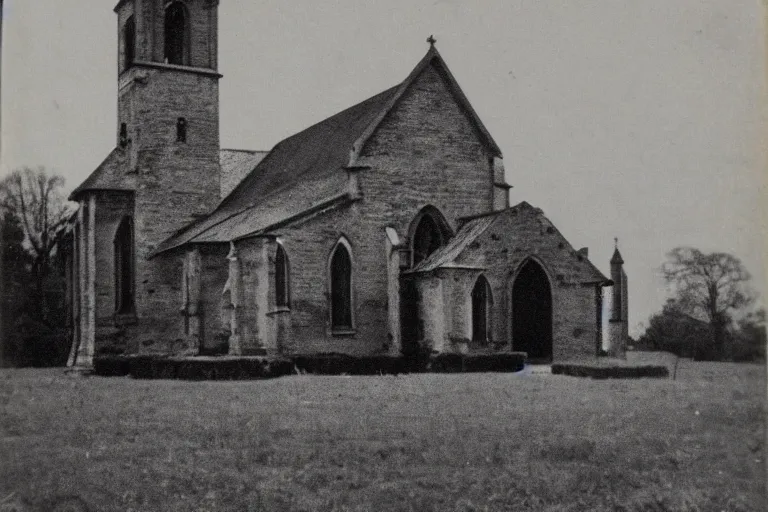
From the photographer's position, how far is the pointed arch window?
118 feet

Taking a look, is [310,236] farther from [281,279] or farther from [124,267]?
[124,267]

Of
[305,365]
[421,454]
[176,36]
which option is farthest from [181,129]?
[421,454]

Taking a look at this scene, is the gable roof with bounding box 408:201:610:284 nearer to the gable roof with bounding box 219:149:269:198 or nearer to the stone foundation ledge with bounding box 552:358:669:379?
the stone foundation ledge with bounding box 552:358:669:379

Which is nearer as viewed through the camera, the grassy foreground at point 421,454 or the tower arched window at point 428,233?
the grassy foreground at point 421,454

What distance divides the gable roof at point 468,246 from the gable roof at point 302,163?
A: 2914 millimetres

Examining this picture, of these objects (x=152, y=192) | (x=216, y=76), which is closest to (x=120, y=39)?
(x=216, y=76)

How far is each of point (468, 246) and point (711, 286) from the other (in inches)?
550

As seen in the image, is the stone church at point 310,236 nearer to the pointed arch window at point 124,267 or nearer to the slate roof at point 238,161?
the pointed arch window at point 124,267

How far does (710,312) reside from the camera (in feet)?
43.3

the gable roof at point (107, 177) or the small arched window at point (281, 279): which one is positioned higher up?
the gable roof at point (107, 177)

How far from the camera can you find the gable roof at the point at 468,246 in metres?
26.3

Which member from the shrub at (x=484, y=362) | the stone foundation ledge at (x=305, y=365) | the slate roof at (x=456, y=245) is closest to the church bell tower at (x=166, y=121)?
the stone foundation ledge at (x=305, y=365)

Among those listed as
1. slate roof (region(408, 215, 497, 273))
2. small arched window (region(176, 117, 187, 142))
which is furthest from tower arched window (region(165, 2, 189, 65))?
slate roof (region(408, 215, 497, 273))

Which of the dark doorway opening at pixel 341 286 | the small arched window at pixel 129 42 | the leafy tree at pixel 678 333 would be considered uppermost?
the small arched window at pixel 129 42
